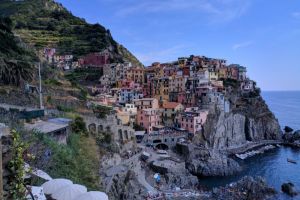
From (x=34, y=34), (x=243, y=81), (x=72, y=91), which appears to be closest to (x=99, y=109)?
(x=72, y=91)

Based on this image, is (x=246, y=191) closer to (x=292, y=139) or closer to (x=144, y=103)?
(x=144, y=103)

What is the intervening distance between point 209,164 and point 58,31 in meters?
57.9

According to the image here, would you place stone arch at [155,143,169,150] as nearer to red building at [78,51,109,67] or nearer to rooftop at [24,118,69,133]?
rooftop at [24,118,69,133]

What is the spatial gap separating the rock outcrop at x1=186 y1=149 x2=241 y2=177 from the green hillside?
36.7 metres

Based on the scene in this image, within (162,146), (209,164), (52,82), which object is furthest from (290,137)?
(52,82)

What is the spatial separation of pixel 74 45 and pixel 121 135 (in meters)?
48.9

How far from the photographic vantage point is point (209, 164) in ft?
135

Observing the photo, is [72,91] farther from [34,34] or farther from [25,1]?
[25,1]

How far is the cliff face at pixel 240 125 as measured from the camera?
168ft

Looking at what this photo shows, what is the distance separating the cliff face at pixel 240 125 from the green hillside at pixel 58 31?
95.9 feet

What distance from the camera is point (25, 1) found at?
351ft

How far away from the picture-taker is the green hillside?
75438mm

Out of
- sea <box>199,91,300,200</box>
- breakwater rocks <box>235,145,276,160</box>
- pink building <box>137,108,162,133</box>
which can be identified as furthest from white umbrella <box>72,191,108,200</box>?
breakwater rocks <box>235,145,276,160</box>

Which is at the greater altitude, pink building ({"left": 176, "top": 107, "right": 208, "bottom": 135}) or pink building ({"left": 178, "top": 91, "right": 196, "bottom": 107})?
pink building ({"left": 178, "top": 91, "right": 196, "bottom": 107})
